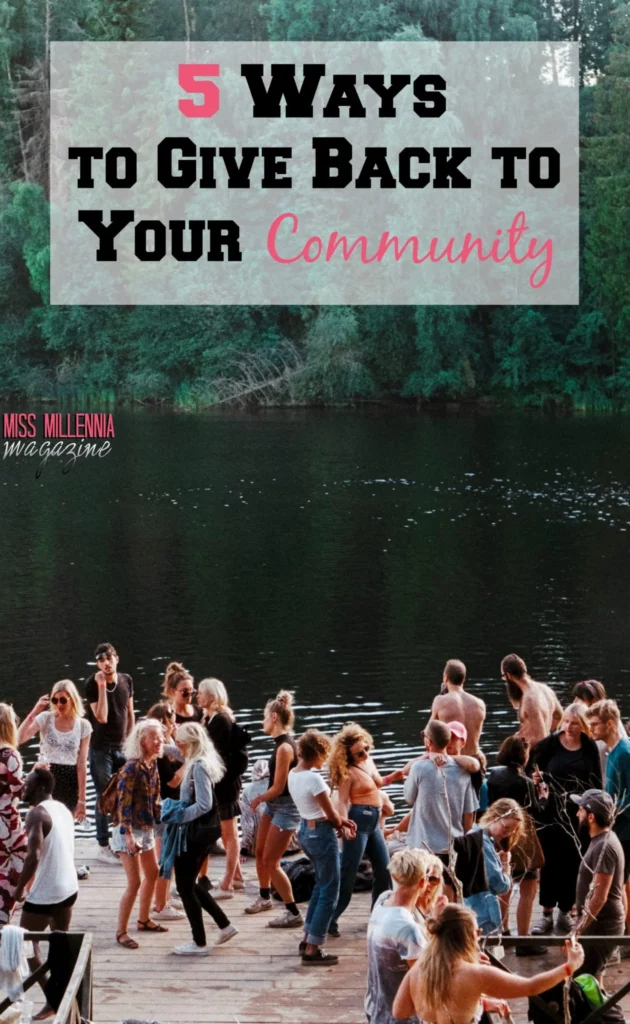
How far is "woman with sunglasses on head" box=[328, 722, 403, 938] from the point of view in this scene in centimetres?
732

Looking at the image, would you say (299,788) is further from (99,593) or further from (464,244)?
(464,244)

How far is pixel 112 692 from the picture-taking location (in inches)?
365

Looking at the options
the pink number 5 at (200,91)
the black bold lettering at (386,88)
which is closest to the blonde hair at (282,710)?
the black bold lettering at (386,88)

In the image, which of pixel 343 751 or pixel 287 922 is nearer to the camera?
pixel 343 751

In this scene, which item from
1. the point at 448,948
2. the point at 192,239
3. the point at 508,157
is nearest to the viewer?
the point at 448,948

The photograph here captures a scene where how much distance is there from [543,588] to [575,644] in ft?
13.3

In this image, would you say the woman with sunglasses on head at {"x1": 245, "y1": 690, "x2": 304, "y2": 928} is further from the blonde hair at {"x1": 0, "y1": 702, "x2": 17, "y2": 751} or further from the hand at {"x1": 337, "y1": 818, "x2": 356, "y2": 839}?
the blonde hair at {"x1": 0, "y1": 702, "x2": 17, "y2": 751}

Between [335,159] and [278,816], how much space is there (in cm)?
4896

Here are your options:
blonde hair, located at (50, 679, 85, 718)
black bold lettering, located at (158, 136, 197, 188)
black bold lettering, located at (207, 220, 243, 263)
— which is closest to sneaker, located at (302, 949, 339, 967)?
blonde hair, located at (50, 679, 85, 718)

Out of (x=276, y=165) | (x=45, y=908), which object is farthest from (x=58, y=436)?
(x=45, y=908)

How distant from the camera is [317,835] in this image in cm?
733

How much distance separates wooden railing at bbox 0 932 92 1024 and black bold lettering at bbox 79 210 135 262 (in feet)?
186

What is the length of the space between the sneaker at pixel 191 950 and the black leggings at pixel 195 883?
0.03 metres

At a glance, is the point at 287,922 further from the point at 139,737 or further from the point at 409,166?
the point at 409,166
